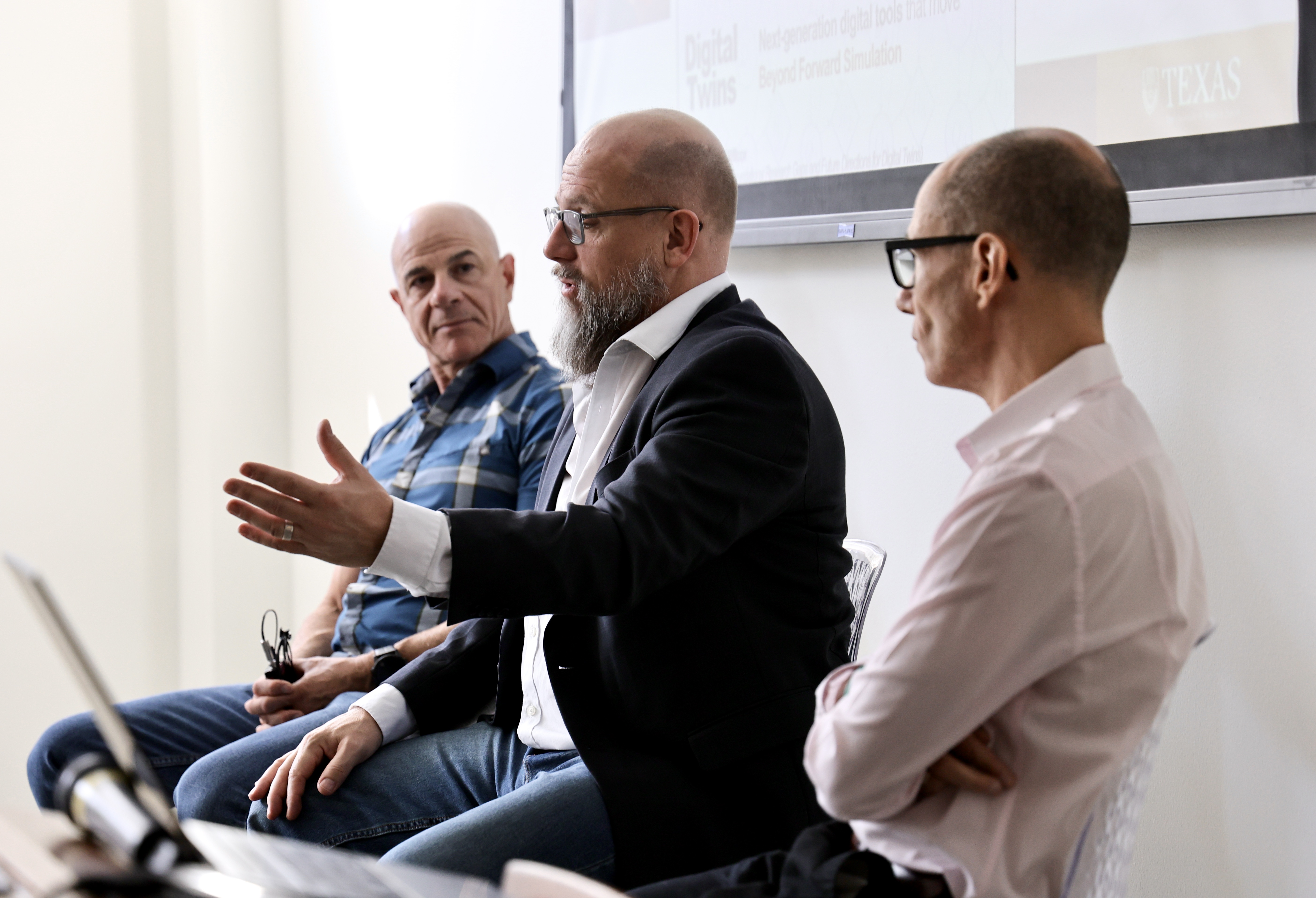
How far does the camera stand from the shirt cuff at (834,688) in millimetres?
1077

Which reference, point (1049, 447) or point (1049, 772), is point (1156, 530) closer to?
point (1049, 447)

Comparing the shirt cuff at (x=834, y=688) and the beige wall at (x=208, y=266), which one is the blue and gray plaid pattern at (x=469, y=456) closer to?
the beige wall at (x=208, y=266)

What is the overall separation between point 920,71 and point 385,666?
1.50 metres

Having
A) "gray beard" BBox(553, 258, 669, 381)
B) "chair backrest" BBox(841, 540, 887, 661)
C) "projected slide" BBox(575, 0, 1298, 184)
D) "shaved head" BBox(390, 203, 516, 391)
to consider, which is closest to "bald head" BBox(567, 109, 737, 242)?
"gray beard" BBox(553, 258, 669, 381)

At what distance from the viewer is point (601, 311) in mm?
1753

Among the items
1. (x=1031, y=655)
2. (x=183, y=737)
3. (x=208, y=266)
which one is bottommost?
(x=183, y=737)

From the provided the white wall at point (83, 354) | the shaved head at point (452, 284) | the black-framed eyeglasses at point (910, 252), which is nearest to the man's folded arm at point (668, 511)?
the black-framed eyeglasses at point (910, 252)

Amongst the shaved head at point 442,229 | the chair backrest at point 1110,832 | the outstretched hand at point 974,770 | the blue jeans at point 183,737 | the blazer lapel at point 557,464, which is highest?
the shaved head at point 442,229

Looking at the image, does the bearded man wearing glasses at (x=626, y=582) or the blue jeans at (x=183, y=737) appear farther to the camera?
the blue jeans at (x=183, y=737)

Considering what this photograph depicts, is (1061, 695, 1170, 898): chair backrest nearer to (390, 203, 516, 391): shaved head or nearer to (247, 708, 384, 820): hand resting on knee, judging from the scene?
(247, 708, 384, 820): hand resting on knee

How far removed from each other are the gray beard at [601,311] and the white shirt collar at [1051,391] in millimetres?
774

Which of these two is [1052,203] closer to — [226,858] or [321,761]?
[226,858]

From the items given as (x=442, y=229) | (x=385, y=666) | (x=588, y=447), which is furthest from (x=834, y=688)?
(x=442, y=229)

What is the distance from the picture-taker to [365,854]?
1.58 metres
